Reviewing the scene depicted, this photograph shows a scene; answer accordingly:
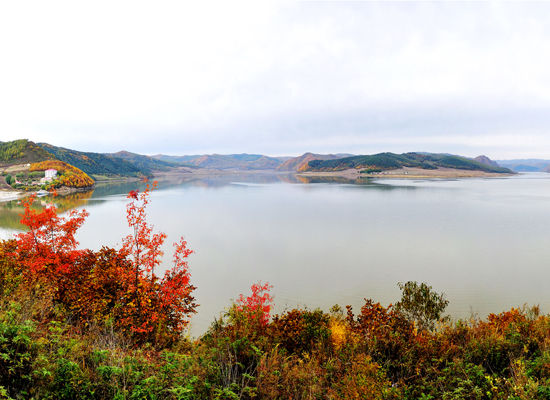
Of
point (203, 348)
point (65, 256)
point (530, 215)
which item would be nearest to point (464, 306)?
point (203, 348)

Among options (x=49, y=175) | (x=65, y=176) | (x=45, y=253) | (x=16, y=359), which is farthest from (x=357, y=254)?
(x=49, y=175)

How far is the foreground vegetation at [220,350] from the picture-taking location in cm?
492

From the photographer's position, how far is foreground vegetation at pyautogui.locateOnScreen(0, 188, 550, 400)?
4.92 metres

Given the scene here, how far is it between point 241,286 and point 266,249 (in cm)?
828

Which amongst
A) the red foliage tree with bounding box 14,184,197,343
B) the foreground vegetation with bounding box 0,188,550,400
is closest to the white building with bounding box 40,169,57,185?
the foreground vegetation with bounding box 0,188,550,400

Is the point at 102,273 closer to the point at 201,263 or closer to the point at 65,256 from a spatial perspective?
the point at 65,256

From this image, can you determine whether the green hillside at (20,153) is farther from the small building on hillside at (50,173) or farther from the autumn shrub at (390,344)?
the autumn shrub at (390,344)

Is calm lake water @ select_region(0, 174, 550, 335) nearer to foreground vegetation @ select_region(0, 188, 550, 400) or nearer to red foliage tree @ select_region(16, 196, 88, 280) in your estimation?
foreground vegetation @ select_region(0, 188, 550, 400)

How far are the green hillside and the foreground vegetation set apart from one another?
143 metres

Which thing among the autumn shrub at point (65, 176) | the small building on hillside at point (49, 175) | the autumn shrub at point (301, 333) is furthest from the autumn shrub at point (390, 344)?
the small building on hillside at point (49, 175)

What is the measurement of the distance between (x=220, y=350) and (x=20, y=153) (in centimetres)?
16120

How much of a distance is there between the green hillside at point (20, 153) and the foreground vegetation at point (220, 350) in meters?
143

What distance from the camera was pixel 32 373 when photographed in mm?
4758

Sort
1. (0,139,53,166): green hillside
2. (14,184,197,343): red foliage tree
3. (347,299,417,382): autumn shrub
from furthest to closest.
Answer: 1. (0,139,53,166): green hillside
2. (14,184,197,343): red foliage tree
3. (347,299,417,382): autumn shrub
